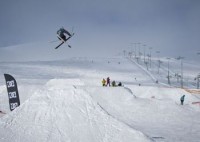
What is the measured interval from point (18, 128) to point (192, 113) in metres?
14.3

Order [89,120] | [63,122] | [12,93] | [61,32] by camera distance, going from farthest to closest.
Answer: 1. [61,32]
2. [12,93]
3. [89,120]
4. [63,122]

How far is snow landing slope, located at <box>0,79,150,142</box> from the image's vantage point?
12086 millimetres

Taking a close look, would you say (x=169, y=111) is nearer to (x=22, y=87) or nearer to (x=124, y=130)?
(x=124, y=130)

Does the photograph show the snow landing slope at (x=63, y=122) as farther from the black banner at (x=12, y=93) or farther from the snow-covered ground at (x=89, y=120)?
the black banner at (x=12, y=93)

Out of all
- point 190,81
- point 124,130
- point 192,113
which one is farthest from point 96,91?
point 190,81

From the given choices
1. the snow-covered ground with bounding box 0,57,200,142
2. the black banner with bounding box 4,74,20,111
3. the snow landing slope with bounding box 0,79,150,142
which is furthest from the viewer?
the black banner with bounding box 4,74,20,111

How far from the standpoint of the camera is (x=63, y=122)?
13.4m

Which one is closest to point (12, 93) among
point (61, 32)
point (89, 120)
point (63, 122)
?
point (63, 122)

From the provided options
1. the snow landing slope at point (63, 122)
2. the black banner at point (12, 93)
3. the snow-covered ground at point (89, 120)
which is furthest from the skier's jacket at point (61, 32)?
the black banner at point (12, 93)

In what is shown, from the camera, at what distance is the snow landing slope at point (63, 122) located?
1209cm

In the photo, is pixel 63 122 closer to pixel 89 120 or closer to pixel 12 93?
pixel 89 120

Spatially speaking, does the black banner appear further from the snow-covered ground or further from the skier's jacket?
the skier's jacket

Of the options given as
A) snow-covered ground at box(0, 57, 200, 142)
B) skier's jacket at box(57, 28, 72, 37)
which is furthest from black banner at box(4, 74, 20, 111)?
skier's jacket at box(57, 28, 72, 37)

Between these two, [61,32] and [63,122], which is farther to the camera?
[61,32]
